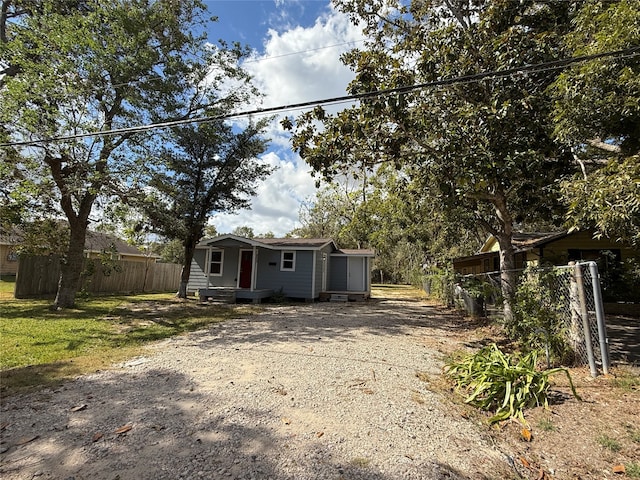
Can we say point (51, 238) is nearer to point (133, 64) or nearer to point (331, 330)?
point (133, 64)

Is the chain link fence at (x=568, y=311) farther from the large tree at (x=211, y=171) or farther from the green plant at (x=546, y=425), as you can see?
the large tree at (x=211, y=171)

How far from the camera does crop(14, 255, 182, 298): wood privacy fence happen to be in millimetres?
13047

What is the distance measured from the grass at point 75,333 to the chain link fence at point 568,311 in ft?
21.8

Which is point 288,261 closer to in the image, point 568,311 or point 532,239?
point 532,239

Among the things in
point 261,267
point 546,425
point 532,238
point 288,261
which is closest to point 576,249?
point 532,238

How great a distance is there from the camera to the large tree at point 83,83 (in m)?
8.77

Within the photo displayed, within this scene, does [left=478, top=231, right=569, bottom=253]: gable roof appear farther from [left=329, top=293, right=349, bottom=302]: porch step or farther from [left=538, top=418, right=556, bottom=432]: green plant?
[left=538, top=418, right=556, bottom=432]: green plant

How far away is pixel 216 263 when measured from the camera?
53.7 ft

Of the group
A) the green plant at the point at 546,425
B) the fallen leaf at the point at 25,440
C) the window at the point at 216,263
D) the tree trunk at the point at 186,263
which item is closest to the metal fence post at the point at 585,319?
the green plant at the point at 546,425

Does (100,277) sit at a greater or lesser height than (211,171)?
lesser

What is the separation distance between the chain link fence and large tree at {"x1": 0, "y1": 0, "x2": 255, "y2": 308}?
10.1m

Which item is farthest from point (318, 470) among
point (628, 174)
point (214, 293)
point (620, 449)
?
point (214, 293)

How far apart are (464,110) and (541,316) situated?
426 cm

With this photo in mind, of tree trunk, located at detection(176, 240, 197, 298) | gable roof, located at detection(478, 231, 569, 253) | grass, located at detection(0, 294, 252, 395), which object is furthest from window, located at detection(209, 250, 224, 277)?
gable roof, located at detection(478, 231, 569, 253)
